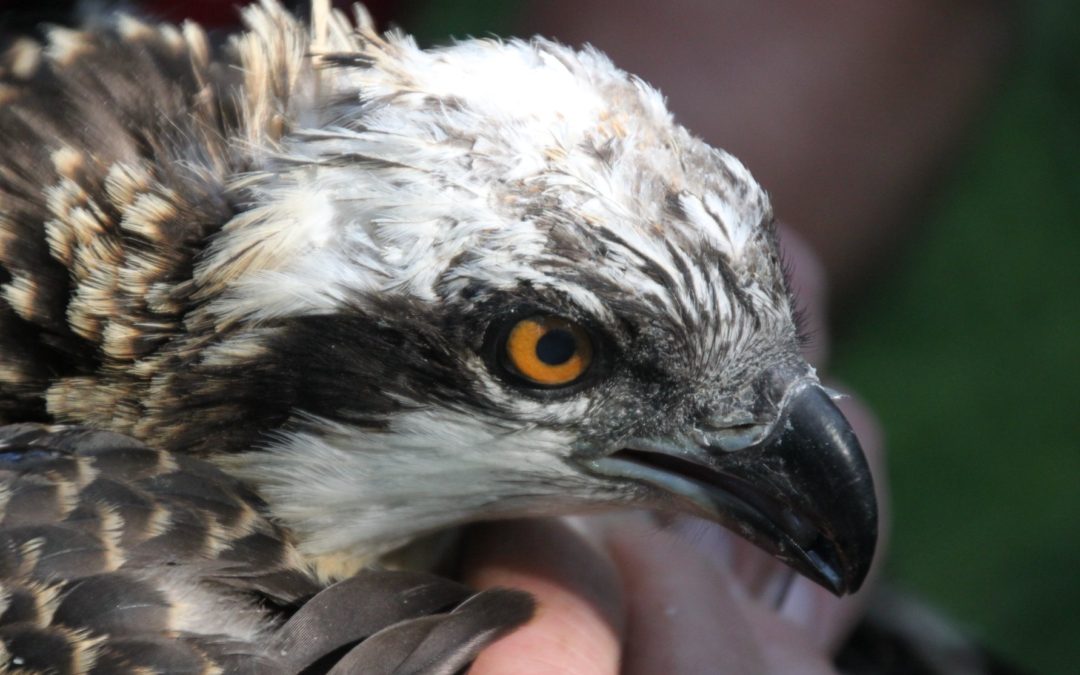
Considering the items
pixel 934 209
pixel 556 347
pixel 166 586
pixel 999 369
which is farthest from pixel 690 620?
pixel 999 369

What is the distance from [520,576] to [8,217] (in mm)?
1427

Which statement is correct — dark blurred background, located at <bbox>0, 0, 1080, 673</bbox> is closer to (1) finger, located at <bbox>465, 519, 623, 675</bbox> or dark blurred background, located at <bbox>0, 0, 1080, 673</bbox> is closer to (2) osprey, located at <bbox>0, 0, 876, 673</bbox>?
(2) osprey, located at <bbox>0, 0, 876, 673</bbox>

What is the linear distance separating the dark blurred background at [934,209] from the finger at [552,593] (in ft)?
4.61

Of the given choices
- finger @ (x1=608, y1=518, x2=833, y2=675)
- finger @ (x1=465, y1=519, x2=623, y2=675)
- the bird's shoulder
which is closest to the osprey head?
the bird's shoulder

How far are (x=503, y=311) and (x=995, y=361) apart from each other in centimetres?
644

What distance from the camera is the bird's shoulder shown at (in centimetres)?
236

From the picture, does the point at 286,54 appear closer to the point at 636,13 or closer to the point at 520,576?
the point at 520,576

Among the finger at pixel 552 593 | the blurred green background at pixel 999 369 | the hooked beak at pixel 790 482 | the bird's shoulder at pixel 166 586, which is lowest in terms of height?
the bird's shoulder at pixel 166 586

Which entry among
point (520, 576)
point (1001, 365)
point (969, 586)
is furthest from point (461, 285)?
point (1001, 365)

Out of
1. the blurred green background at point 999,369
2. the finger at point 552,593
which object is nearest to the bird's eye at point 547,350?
the finger at point 552,593

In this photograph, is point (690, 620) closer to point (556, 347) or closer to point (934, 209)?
point (556, 347)

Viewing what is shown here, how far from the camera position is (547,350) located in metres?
2.55

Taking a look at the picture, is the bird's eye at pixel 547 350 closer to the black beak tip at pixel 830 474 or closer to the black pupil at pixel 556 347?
the black pupil at pixel 556 347

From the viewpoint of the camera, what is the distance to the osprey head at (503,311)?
2.52 m
